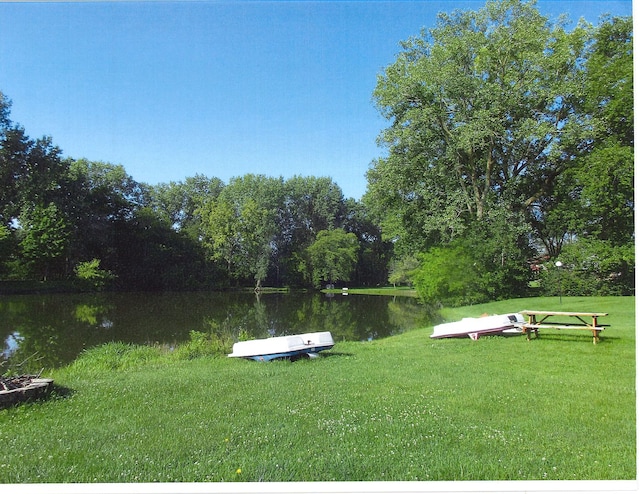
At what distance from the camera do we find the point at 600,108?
4.75m

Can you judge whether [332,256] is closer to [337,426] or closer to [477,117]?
[337,426]

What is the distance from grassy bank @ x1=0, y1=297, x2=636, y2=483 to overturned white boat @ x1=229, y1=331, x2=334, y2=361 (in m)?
0.38

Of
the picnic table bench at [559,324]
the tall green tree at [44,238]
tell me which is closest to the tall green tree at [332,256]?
the picnic table bench at [559,324]

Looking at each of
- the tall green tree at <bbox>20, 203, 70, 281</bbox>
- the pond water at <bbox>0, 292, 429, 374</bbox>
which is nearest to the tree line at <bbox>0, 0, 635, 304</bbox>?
the tall green tree at <bbox>20, 203, 70, 281</bbox>

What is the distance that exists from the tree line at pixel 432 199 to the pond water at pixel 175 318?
0.22 m

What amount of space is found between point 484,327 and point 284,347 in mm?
2252

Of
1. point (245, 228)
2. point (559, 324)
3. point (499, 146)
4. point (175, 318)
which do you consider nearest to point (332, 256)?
point (245, 228)

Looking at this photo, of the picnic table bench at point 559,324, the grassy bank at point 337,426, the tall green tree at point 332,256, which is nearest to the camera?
the grassy bank at point 337,426

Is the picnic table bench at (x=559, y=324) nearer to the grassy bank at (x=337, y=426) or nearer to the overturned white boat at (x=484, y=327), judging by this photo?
the overturned white boat at (x=484, y=327)

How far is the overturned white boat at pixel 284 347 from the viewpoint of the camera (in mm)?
4027

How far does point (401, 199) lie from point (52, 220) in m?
3.68

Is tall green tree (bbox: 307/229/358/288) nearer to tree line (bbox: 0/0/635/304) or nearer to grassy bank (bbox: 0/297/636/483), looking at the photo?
tree line (bbox: 0/0/635/304)

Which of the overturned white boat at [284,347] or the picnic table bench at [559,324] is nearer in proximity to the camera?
the overturned white boat at [284,347]

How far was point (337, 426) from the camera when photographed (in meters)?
2.37
